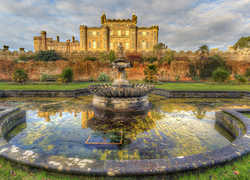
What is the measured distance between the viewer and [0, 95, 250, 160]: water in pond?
3123mm

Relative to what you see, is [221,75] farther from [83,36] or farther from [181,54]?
[83,36]

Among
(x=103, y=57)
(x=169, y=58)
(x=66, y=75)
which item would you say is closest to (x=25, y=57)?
Result: (x=103, y=57)

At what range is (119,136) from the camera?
386 cm

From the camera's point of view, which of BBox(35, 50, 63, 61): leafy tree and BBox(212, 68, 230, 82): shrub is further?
BBox(35, 50, 63, 61): leafy tree

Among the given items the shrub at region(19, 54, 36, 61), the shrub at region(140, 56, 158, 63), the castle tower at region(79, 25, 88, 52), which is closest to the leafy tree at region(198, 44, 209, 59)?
the shrub at region(140, 56, 158, 63)

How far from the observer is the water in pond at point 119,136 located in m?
3.12

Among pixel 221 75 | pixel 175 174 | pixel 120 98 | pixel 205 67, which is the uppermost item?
pixel 205 67

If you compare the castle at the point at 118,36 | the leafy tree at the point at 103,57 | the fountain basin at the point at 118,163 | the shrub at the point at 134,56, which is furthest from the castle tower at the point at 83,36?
the fountain basin at the point at 118,163

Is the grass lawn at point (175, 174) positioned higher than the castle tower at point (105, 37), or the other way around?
the castle tower at point (105, 37)

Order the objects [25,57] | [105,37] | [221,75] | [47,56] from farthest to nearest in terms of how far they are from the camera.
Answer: [105,37] < [25,57] < [47,56] < [221,75]

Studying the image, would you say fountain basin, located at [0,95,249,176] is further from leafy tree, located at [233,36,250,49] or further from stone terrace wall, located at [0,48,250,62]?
leafy tree, located at [233,36,250,49]

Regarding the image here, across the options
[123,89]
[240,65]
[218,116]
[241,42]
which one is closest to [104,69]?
[123,89]

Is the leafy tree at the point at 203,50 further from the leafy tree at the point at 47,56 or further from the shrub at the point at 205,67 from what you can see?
the leafy tree at the point at 47,56

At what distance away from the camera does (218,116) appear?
534cm
